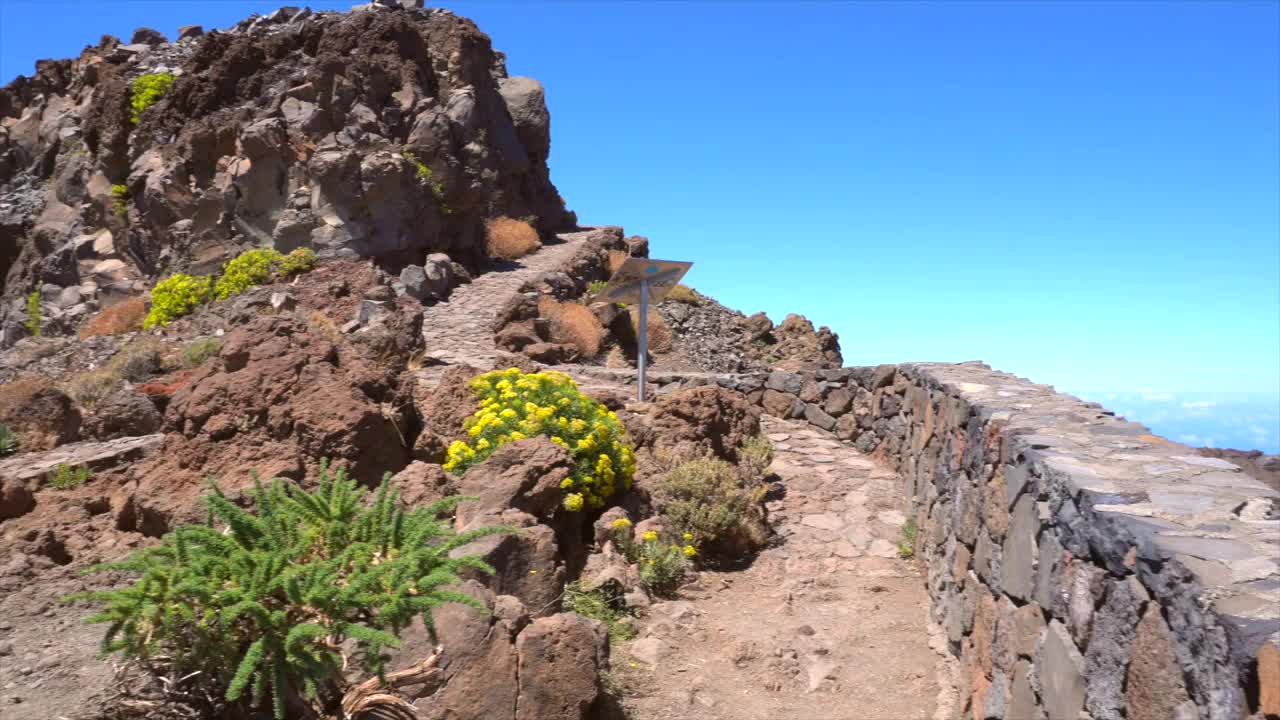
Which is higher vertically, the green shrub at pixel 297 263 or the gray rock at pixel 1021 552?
the green shrub at pixel 297 263

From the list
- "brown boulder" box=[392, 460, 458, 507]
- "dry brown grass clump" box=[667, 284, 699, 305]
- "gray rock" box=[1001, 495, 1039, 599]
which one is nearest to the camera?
"gray rock" box=[1001, 495, 1039, 599]

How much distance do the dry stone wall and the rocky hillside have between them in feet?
43.5

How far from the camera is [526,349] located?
511 inches

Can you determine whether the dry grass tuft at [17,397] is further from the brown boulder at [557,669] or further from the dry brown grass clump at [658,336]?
the dry brown grass clump at [658,336]

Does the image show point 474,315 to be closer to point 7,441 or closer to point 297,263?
point 297,263

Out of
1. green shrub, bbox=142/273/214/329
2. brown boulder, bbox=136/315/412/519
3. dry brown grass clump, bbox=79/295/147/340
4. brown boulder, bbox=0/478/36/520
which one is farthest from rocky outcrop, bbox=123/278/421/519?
dry brown grass clump, bbox=79/295/147/340

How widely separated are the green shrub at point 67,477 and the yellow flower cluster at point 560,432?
254cm

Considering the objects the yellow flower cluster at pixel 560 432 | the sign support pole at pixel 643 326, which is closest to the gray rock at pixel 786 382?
the sign support pole at pixel 643 326

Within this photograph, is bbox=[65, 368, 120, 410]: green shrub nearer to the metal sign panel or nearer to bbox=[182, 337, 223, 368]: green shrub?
bbox=[182, 337, 223, 368]: green shrub

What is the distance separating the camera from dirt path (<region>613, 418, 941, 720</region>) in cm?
458

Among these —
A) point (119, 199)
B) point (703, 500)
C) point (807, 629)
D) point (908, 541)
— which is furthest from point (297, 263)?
point (807, 629)

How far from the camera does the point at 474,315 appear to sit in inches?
601

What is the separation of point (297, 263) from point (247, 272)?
0.94 m

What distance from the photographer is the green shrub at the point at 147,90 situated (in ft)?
61.5
